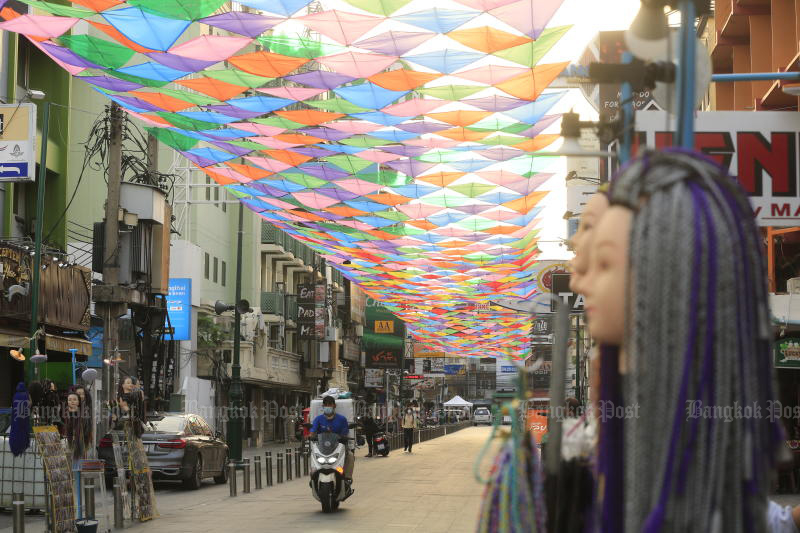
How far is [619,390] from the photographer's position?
128 inches

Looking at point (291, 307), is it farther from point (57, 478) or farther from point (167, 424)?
point (57, 478)

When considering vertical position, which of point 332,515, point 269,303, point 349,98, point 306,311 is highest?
point 349,98

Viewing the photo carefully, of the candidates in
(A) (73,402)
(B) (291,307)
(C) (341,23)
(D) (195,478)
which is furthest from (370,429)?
(B) (291,307)

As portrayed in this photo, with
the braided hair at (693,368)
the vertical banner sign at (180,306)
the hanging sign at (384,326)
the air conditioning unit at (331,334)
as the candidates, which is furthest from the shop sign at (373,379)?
the braided hair at (693,368)

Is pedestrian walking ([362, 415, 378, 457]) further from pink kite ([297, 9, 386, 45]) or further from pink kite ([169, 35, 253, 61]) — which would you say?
pink kite ([297, 9, 386, 45])

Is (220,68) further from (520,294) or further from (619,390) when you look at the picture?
(520,294)

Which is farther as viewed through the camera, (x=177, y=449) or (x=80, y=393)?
(x=177, y=449)

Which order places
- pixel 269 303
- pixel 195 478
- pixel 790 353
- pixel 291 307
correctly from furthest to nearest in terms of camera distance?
1. pixel 291 307
2. pixel 269 303
3. pixel 195 478
4. pixel 790 353

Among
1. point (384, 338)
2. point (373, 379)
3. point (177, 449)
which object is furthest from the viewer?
point (373, 379)

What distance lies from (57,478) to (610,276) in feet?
38.5

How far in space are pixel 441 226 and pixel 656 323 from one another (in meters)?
28.0

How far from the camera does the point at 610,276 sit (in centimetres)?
309

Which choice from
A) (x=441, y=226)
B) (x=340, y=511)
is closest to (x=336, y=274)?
(x=441, y=226)

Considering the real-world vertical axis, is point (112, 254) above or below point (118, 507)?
above
